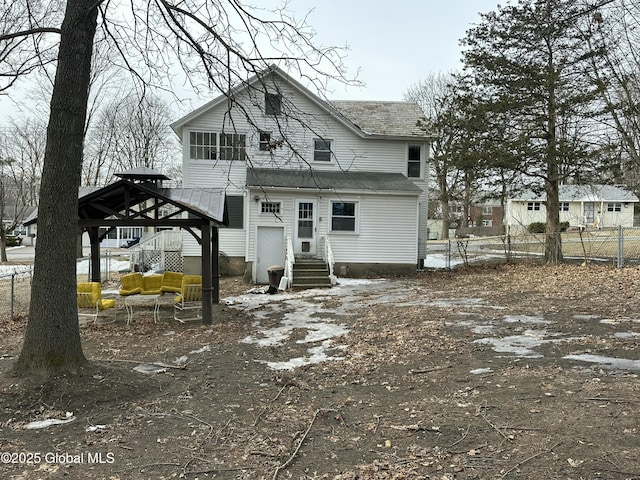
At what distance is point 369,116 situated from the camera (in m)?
21.8

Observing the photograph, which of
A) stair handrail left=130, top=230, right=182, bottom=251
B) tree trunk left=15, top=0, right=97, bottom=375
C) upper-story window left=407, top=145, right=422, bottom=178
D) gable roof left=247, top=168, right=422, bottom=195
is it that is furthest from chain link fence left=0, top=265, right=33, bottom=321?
upper-story window left=407, top=145, right=422, bottom=178

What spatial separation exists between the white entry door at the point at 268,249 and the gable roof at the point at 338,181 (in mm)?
1817

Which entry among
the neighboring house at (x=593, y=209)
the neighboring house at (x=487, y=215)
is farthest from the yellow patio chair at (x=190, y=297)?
the neighboring house at (x=487, y=215)

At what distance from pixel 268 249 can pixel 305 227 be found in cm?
171

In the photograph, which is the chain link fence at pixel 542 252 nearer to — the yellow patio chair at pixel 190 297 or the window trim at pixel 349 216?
the window trim at pixel 349 216

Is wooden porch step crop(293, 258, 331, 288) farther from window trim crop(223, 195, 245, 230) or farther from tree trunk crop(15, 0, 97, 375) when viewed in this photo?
tree trunk crop(15, 0, 97, 375)

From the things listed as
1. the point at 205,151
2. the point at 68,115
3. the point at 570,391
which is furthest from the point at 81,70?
Result: the point at 205,151

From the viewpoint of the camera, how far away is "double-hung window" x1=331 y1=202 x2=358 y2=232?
61.6 feet

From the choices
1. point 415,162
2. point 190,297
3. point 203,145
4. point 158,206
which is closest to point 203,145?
point 203,145

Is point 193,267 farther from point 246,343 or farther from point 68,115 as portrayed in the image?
point 68,115

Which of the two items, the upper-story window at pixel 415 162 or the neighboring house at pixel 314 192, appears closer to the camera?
the neighboring house at pixel 314 192

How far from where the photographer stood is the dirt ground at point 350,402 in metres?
3.75

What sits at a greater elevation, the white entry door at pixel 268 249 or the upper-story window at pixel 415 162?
the upper-story window at pixel 415 162

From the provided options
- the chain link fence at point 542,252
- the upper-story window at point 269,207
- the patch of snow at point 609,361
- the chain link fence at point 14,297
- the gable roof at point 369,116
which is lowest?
the chain link fence at point 14,297
